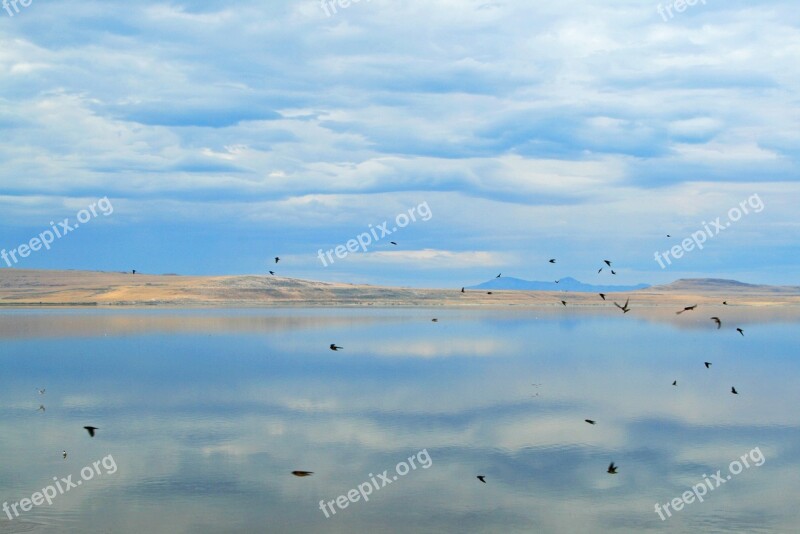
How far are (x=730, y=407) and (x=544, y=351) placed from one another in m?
29.6

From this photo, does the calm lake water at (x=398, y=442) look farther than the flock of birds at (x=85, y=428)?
No

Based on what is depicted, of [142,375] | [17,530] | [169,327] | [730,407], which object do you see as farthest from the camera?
[169,327]

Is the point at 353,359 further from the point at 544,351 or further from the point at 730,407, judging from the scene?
the point at 730,407

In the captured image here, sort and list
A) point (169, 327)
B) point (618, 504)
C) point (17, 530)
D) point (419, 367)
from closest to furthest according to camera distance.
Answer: point (17, 530)
point (618, 504)
point (419, 367)
point (169, 327)

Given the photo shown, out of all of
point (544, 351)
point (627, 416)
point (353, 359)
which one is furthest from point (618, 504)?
point (544, 351)

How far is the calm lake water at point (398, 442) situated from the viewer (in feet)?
70.1

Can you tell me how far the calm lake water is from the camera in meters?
21.4

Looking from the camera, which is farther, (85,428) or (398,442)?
(85,428)

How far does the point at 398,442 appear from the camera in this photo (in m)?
29.4

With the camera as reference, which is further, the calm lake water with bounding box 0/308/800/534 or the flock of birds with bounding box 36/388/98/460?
the flock of birds with bounding box 36/388/98/460

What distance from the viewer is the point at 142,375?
49438 mm

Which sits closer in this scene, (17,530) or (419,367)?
(17,530)

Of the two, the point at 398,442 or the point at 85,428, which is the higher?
the point at 85,428

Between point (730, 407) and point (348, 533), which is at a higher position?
point (730, 407)
